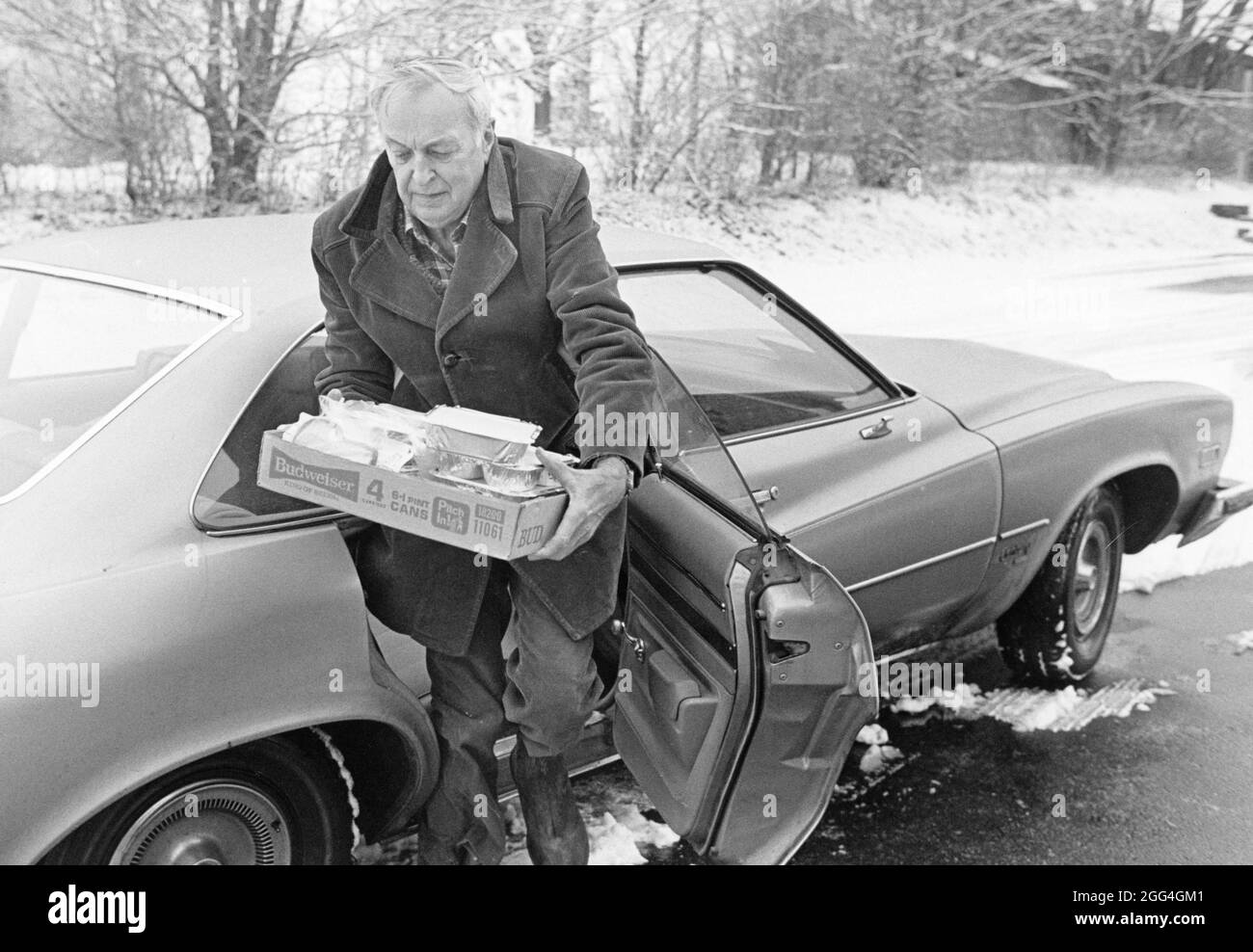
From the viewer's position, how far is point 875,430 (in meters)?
→ 3.16

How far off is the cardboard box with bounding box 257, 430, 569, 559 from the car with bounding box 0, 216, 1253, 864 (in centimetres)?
14

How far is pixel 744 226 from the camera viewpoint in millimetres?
11328

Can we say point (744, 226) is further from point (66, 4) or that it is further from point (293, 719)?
point (293, 719)

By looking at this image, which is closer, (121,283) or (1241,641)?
(121,283)

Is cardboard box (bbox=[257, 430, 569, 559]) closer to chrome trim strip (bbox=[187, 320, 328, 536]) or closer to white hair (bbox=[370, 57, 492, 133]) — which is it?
chrome trim strip (bbox=[187, 320, 328, 536])

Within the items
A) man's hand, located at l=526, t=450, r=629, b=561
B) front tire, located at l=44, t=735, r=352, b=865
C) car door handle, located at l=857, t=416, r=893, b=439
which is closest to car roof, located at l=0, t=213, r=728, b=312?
car door handle, located at l=857, t=416, r=893, b=439

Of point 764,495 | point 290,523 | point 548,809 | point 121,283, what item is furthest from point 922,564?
point 121,283

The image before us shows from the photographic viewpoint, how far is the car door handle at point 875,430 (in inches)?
124

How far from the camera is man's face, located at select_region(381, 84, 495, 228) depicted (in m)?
2.15

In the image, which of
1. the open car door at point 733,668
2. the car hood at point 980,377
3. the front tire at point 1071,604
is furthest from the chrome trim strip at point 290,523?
the front tire at point 1071,604

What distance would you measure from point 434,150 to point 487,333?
0.35 metres

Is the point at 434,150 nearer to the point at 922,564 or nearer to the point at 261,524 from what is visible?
the point at 261,524

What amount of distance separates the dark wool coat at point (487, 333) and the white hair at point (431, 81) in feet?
0.30
